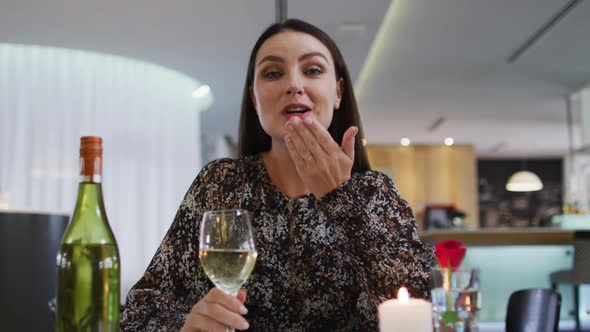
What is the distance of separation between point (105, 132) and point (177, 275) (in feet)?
19.9

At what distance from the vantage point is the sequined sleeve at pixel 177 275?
115cm

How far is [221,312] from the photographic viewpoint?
0.84 m

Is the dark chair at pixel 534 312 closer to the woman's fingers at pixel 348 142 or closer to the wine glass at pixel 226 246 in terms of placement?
the woman's fingers at pixel 348 142

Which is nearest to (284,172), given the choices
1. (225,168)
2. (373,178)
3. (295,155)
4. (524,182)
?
(225,168)

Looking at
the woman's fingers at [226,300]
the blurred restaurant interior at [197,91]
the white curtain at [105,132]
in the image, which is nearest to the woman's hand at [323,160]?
the woman's fingers at [226,300]

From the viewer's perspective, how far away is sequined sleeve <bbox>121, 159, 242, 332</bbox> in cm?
115

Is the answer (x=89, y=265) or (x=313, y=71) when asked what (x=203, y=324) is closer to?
(x=89, y=265)

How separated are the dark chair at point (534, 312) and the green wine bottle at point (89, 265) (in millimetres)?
624

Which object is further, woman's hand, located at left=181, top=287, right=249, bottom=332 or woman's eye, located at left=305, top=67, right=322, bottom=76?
woman's eye, located at left=305, top=67, right=322, bottom=76

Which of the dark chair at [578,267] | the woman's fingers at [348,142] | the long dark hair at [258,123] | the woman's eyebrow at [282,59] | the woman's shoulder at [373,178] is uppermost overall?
the woman's eyebrow at [282,59]

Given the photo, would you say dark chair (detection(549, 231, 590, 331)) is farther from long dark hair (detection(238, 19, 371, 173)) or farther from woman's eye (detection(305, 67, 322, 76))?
woman's eye (detection(305, 67, 322, 76))

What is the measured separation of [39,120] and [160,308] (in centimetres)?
605

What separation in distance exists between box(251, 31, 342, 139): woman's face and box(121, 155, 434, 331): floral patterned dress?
0.16 metres

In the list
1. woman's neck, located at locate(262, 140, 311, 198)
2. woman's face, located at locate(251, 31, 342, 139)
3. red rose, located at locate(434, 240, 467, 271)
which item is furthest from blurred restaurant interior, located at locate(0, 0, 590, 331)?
red rose, located at locate(434, 240, 467, 271)
